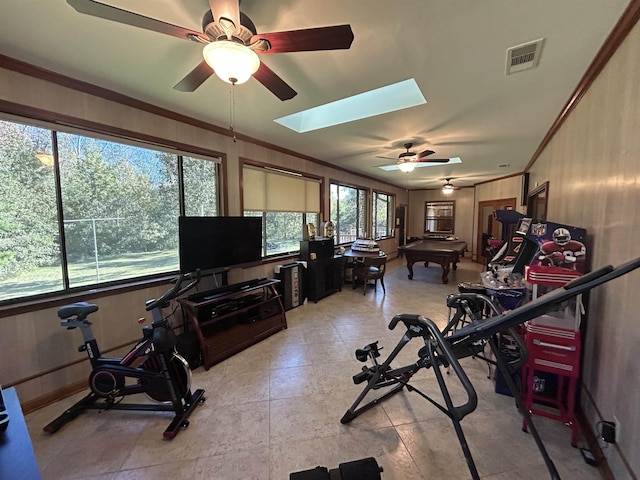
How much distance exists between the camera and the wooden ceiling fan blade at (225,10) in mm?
1205

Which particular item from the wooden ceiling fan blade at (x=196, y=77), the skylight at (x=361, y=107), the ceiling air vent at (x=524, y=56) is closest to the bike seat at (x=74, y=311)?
the wooden ceiling fan blade at (x=196, y=77)

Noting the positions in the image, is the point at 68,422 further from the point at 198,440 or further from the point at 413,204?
the point at 413,204

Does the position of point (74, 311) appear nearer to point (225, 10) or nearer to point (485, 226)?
point (225, 10)

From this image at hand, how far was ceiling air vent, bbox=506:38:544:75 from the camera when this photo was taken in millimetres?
1844

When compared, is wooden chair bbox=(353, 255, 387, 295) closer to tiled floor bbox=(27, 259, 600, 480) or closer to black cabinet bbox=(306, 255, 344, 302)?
black cabinet bbox=(306, 255, 344, 302)

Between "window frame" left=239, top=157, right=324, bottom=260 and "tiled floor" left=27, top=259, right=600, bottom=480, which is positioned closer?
"tiled floor" left=27, top=259, right=600, bottom=480

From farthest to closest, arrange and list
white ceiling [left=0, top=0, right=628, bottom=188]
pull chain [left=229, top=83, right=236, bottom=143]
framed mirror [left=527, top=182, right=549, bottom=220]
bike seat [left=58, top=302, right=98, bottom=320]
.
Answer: framed mirror [left=527, top=182, right=549, bottom=220]
pull chain [left=229, top=83, right=236, bottom=143]
bike seat [left=58, top=302, right=98, bottom=320]
white ceiling [left=0, top=0, right=628, bottom=188]

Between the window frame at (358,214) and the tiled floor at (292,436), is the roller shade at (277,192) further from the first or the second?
the tiled floor at (292,436)

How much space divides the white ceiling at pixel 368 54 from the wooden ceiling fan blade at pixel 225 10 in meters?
0.32

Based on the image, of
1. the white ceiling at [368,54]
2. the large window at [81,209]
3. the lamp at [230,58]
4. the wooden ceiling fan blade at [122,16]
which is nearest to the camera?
the wooden ceiling fan blade at [122,16]

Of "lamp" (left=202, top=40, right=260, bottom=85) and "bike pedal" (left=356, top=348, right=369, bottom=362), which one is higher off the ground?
"lamp" (left=202, top=40, right=260, bottom=85)

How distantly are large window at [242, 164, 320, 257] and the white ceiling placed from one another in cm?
93

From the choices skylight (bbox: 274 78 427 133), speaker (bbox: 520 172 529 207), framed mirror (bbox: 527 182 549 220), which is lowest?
framed mirror (bbox: 527 182 549 220)

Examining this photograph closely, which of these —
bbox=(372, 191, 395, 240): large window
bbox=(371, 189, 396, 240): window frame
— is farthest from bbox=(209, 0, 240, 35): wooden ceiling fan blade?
bbox=(372, 191, 395, 240): large window
